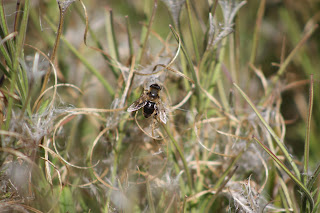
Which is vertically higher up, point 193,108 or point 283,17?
point 283,17

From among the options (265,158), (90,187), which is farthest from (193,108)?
(90,187)

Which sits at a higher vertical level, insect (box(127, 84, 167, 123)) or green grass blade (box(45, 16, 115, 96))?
green grass blade (box(45, 16, 115, 96))

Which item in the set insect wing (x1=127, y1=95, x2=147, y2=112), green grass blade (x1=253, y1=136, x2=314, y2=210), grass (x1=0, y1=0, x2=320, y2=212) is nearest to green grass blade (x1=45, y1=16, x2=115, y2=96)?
grass (x1=0, y1=0, x2=320, y2=212)

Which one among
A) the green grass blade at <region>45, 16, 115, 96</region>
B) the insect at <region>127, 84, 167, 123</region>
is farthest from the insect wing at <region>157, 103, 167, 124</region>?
the green grass blade at <region>45, 16, 115, 96</region>

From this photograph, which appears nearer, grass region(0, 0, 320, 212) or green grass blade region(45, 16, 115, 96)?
grass region(0, 0, 320, 212)

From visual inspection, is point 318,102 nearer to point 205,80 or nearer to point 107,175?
point 205,80

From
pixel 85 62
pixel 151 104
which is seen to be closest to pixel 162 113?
pixel 151 104

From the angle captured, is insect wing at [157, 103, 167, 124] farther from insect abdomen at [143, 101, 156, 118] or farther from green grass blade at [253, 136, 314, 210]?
green grass blade at [253, 136, 314, 210]

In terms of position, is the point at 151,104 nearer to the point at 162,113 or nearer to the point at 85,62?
the point at 162,113
